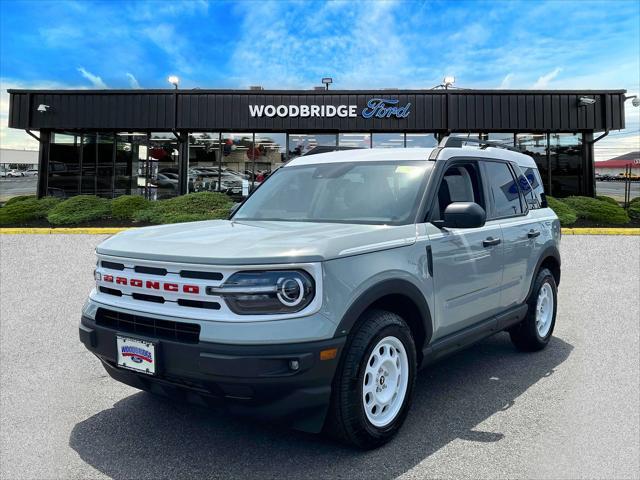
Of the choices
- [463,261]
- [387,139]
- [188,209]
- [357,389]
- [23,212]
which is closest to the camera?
[357,389]

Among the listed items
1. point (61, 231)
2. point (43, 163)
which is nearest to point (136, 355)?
point (61, 231)

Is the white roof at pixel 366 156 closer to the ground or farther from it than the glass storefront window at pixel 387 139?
closer to the ground

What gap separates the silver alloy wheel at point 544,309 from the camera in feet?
17.9

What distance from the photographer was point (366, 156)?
4387 millimetres

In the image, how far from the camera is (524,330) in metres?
5.26

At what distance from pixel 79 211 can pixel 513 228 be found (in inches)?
541

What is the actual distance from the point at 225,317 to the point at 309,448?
112 centimetres

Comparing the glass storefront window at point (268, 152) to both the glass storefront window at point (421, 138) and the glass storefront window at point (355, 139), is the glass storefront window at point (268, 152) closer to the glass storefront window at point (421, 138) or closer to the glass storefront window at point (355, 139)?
the glass storefront window at point (355, 139)

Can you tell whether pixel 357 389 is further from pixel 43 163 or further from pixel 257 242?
pixel 43 163

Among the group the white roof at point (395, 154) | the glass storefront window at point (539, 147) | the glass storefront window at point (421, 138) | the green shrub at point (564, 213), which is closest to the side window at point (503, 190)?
the white roof at point (395, 154)

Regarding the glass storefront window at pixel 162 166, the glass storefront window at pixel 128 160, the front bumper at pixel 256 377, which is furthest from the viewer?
the glass storefront window at pixel 128 160

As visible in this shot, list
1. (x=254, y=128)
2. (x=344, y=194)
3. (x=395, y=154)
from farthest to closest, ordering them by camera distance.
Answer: (x=254, y=128)
(x=395, y=154)
(x=344, y=194)

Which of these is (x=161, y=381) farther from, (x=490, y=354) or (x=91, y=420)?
(x=490, y=354)

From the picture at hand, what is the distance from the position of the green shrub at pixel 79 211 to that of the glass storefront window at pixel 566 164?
684 inches
